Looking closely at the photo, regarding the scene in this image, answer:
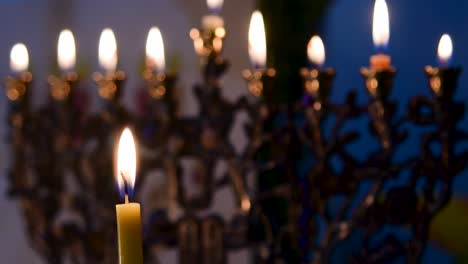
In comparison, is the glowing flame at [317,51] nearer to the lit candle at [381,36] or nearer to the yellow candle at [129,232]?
the lit candle at [381,36]

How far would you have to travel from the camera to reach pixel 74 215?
54.4 inches

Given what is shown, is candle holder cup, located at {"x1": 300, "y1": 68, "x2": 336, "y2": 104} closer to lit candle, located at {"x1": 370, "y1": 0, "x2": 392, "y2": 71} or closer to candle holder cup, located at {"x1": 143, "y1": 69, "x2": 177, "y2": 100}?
lit candle, located at {"x1": 370, "y1": 0, "x2": 392, "y2": 71}

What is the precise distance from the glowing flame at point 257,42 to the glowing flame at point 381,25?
13 centimetres

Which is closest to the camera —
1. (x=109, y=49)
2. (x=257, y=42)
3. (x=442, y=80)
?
(x=442, y=80)

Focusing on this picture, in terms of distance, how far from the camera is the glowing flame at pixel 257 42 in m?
0.90

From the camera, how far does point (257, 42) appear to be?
0.91m

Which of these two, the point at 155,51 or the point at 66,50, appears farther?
the point at 66,50

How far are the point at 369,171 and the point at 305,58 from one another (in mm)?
346

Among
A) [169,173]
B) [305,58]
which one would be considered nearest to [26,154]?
[169,173]

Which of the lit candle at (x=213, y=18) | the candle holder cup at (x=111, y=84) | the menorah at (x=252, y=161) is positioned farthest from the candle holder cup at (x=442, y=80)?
the candle holder cup at (x=111, y=84)

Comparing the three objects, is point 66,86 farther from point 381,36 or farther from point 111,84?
point 381,36

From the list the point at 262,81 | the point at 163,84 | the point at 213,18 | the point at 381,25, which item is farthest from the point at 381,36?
the point at 213,18

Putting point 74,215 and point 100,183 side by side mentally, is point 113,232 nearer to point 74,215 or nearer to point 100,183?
point 100,183

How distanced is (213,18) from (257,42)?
10.5 inches
